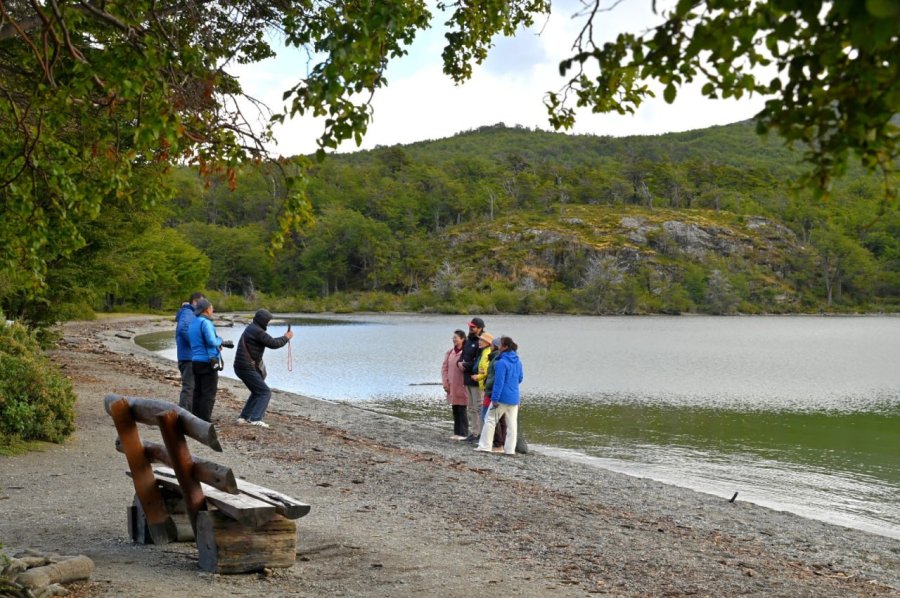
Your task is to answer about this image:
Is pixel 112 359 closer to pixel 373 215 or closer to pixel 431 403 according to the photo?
pixel 431 403

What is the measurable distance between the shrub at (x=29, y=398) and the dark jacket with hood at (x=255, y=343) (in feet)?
10.0

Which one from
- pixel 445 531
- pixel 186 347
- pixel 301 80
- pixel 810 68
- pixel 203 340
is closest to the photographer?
pixel 810 68

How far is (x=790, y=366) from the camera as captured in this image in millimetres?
45000

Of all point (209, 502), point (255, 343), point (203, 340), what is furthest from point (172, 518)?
point (255, 343)

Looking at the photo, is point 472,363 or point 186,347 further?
point 472,363

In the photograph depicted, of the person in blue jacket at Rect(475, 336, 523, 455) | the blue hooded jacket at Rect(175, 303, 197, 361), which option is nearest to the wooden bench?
the blue hooded jacket at Rect(175, 303, 197, 361)

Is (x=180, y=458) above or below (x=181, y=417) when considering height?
below

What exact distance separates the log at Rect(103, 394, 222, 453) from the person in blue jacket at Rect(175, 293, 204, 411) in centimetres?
759

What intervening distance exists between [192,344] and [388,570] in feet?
26.4

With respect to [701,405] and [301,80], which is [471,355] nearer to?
[301,80]

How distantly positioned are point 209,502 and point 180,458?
16.0 inches

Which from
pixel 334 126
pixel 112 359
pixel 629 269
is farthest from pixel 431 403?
pixel 629 269

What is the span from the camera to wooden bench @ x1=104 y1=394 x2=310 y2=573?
608cm

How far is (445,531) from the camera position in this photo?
8.57 meters
